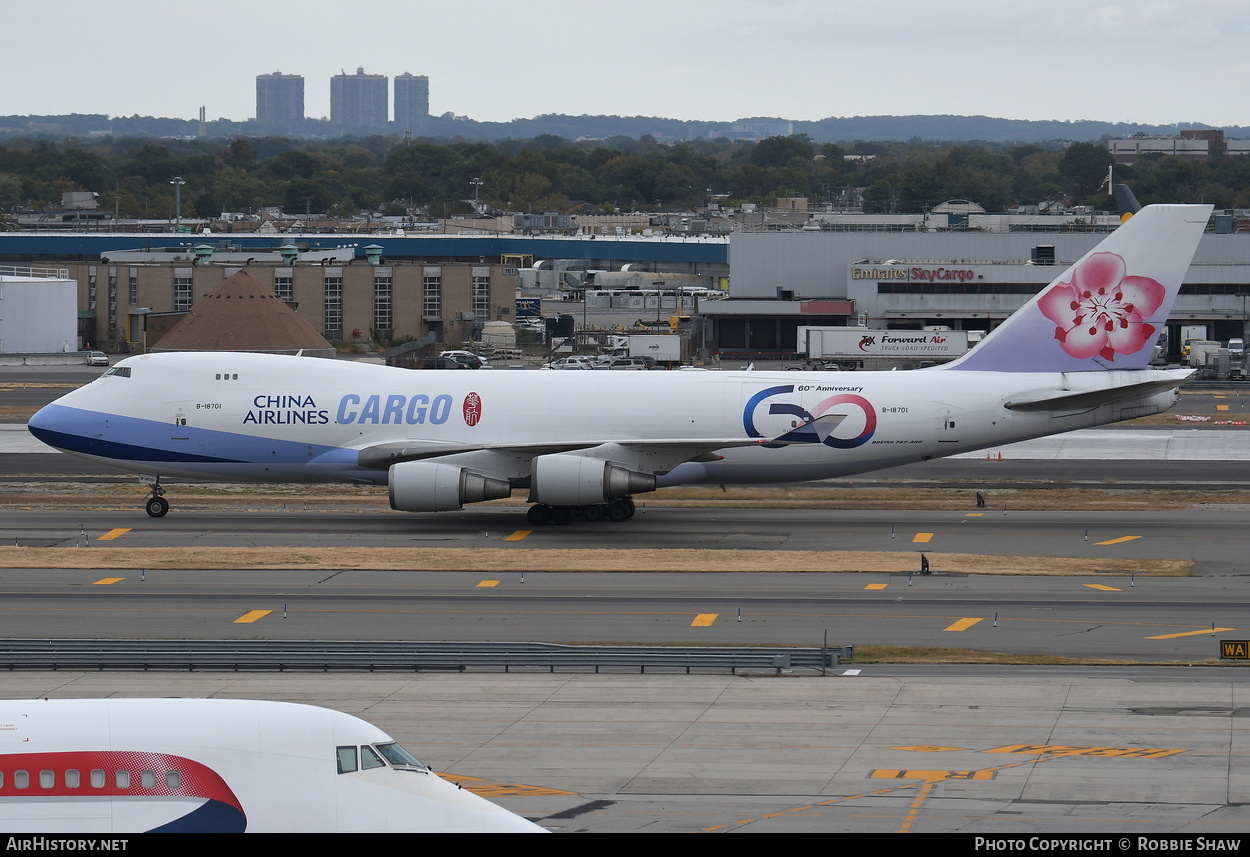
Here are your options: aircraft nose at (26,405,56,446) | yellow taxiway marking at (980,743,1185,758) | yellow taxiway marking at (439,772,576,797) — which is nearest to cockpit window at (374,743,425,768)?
yellow taxiway marking at (439,772,576,797)

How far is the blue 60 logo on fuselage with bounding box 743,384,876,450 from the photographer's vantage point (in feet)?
158

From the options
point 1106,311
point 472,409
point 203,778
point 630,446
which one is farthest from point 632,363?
point 203,778

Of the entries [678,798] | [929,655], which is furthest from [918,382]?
[678,798]

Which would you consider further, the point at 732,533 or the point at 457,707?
the point at 732,533

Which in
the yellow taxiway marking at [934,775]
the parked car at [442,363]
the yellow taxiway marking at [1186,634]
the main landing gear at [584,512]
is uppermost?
the parked car at [442,363]

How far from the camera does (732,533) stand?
47.6 m

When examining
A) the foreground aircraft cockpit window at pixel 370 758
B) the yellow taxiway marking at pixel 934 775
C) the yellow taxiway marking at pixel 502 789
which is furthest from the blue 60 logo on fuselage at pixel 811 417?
the foreground aircraft cockpit window at pixel 370 758

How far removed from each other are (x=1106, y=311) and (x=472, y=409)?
20.5m

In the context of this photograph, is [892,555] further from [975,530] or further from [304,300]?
[304,300]

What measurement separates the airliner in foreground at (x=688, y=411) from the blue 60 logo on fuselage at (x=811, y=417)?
45 millimetres

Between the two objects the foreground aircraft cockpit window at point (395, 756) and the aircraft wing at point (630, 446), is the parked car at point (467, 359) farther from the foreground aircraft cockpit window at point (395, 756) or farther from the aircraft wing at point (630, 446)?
the foreground aircraft cockpit window at point (395, 756)

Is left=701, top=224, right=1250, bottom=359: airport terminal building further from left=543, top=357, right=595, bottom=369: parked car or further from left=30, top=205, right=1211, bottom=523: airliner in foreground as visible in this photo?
left=30, top=205, right=1211, bottom=523: airliner in foreground

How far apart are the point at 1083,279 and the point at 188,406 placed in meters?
29.1

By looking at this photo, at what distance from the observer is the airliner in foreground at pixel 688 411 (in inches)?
1880
